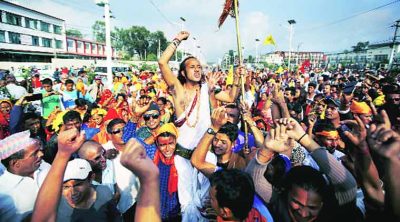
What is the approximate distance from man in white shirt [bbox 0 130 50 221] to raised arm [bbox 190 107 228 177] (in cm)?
140

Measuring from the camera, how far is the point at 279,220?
1.95m

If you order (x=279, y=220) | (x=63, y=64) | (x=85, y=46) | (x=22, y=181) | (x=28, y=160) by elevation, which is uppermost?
(x=85, y=46)

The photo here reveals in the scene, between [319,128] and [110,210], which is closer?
[110,210]

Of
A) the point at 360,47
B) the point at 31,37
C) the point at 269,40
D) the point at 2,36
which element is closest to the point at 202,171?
the point at 269,40

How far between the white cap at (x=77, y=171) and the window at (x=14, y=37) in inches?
1934

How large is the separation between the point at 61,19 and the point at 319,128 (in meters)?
61.6

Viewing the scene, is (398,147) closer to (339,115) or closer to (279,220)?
(279,220)

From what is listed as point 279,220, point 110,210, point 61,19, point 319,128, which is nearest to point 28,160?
point 110,210

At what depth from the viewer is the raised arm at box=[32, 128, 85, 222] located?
4.49ft

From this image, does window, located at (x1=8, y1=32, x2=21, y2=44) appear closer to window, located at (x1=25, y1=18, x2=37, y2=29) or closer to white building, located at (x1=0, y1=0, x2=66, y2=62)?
white building, located at (x1=0, y1=0, x2=66, y2=62)

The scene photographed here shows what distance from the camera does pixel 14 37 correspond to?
136 ft

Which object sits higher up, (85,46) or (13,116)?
(85,46)

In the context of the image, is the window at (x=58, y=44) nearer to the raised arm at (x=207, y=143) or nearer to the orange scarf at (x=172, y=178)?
the orange scarf at (x=172, y=178)

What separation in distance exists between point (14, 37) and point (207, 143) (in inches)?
1997
